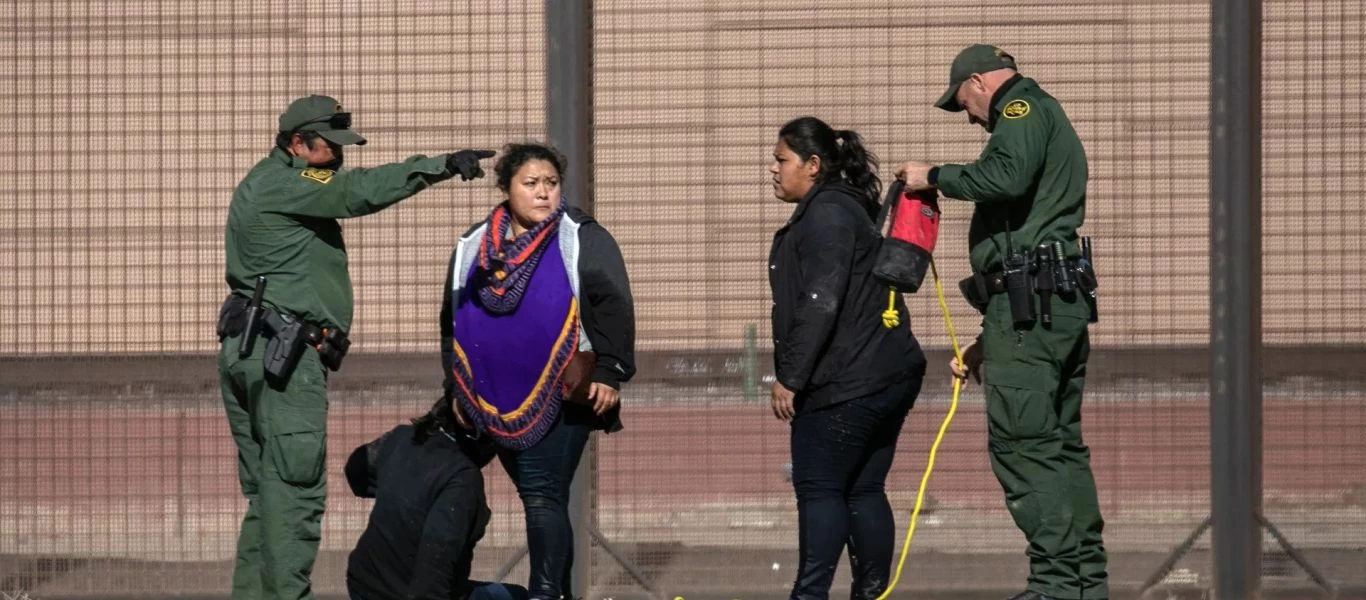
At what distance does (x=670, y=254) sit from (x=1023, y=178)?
2.41 metres

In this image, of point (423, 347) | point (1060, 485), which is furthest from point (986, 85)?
point (423, 347)

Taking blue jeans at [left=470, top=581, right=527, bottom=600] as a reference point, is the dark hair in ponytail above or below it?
above

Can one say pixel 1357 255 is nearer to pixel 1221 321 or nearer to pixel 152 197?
pixel 1221 321

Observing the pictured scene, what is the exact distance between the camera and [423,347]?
8000mm

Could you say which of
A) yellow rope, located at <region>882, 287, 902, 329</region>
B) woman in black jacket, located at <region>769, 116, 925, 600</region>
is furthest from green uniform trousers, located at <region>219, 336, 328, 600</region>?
yellow rope, located at <region>882, 287, 902, 329</region>

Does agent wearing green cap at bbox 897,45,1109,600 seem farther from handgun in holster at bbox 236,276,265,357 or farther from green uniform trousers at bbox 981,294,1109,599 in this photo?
handgun in holster at bbox 236,276,265,357

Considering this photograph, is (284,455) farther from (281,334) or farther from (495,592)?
(495,592)

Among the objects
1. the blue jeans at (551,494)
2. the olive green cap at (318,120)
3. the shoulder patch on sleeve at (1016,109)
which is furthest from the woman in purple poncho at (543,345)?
the shoulder patch on sleeve at (1016,109)

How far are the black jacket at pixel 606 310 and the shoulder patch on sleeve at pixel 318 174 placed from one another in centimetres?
90

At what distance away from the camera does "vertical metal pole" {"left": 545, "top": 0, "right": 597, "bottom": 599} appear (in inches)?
305

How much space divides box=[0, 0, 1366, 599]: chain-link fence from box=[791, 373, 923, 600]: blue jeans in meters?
1.69

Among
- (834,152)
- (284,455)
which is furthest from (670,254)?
(284,455)

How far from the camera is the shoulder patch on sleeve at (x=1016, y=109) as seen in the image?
5848mm

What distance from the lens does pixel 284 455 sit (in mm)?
6418
